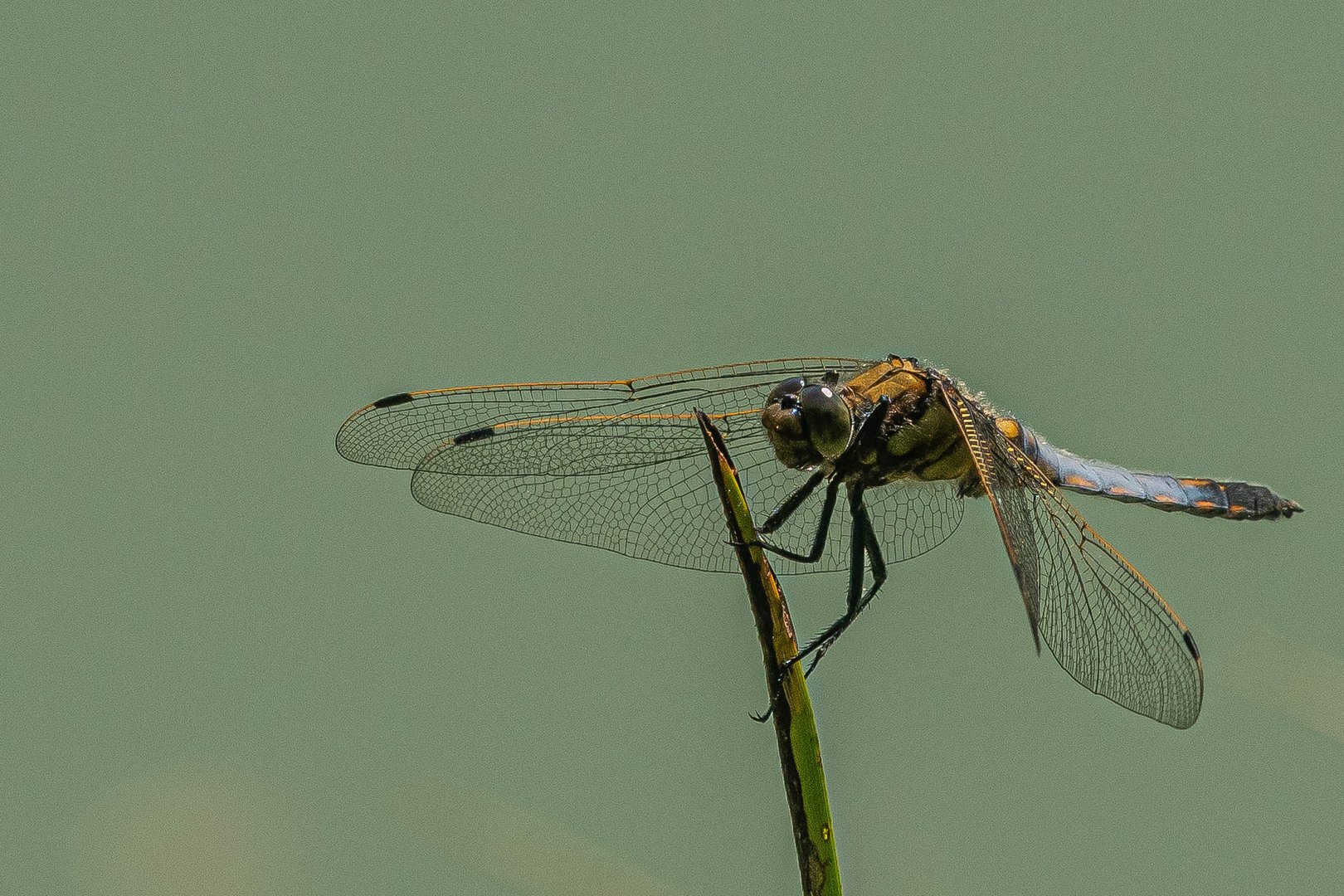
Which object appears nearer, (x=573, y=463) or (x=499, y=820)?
(x=499, y=820)

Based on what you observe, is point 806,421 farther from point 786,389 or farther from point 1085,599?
point 1085,599

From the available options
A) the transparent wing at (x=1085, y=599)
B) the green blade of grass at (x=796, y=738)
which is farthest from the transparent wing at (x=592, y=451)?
the green blade of grass at (x=796, y=738)

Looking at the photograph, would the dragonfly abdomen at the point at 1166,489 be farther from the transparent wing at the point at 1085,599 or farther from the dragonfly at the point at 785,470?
the transparent wing at the point at 1085,599

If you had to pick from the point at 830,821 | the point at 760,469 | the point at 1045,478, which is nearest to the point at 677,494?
the point at 760,469

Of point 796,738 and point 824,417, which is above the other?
point 824,417

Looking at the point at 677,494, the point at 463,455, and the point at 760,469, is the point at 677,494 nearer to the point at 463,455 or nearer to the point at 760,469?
the point at 760,469

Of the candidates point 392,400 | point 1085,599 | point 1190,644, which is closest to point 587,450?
point 392,400
